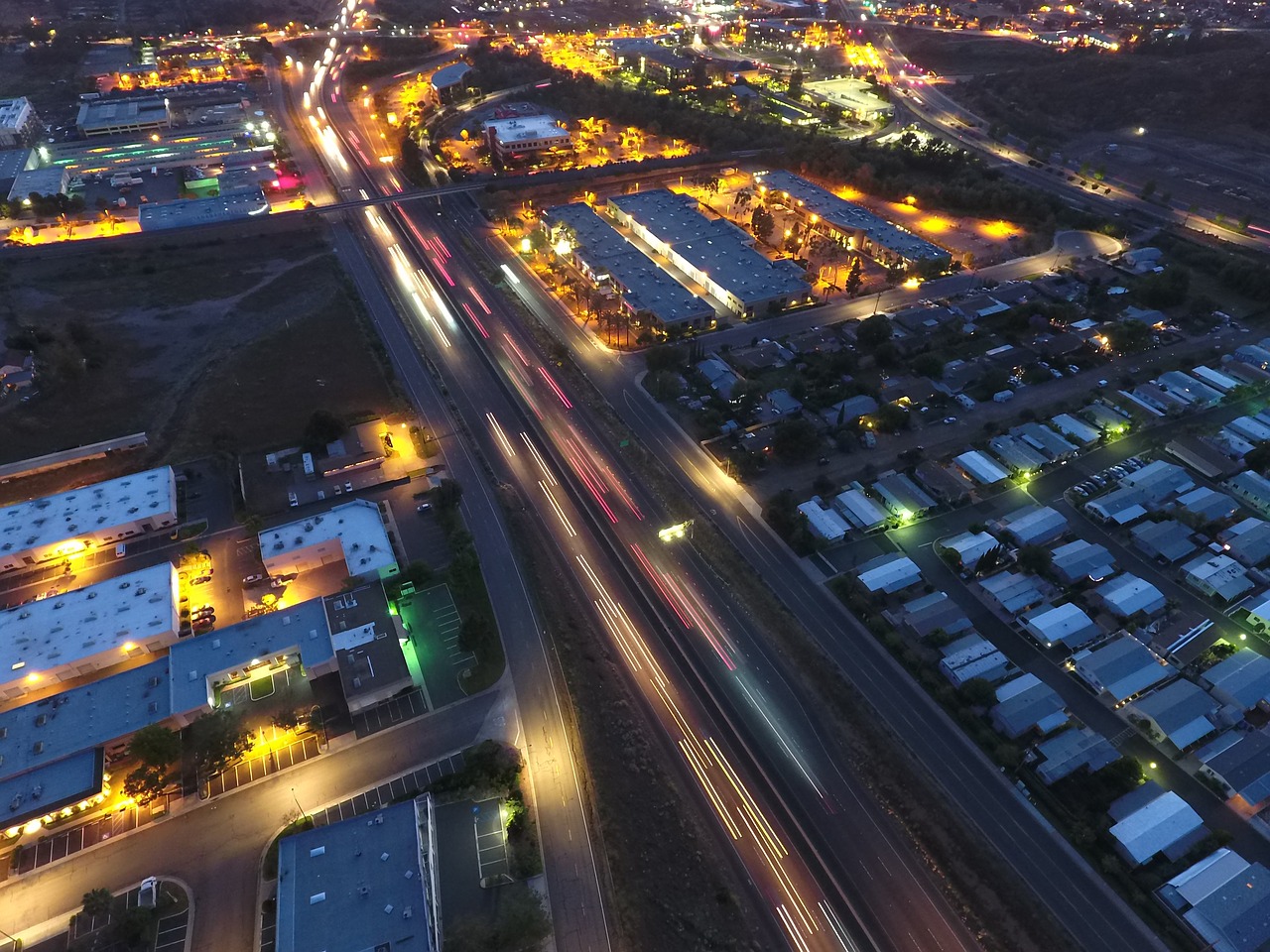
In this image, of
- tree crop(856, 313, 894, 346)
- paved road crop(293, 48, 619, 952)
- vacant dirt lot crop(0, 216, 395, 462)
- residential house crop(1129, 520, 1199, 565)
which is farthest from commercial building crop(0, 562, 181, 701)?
residential house crop(1129, 520, 1199, 565)

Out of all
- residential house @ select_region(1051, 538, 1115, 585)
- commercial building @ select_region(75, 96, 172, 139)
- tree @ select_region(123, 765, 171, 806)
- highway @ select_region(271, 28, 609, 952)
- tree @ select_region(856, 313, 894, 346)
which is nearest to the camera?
highway @ select_region(271, 28, 609, 952)

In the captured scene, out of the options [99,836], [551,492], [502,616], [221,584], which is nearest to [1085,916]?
[502,616]

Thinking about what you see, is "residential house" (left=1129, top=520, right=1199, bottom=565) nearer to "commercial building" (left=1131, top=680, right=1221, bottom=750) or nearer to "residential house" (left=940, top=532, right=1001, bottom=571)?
"residential house" (left=940, top=532, right=1001, bottom=571)

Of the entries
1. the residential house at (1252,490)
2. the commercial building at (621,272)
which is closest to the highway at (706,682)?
the commercial building at (621,272)

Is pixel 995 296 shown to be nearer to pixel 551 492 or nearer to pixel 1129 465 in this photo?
pixel 1129 465

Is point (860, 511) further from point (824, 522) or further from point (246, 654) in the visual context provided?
point (246, 654)
